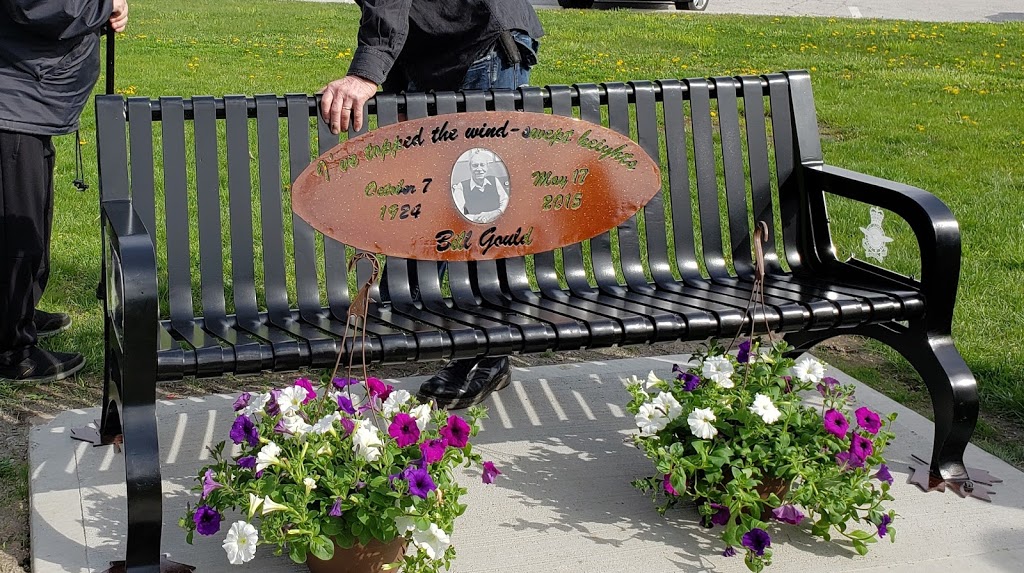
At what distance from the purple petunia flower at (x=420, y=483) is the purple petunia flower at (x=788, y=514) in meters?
0.93

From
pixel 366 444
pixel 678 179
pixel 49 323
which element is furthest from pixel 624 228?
pixel 49 323

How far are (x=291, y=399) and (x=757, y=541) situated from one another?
1.10m

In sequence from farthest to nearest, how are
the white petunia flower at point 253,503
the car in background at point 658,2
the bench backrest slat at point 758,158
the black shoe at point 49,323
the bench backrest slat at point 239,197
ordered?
the car in background at point 658,2
the black shoe at point 49,323
the bench backrest slat at point 758,158
the bench backrest slat at point 239,197
the white petunia flower at point 253,503

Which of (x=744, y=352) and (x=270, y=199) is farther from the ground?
(x=270, y=199)

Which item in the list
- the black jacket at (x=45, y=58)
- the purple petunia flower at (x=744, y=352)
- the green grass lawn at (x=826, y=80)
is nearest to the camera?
the purple petunia flower at (x=744, y=352)

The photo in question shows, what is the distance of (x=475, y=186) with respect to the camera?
3176mm

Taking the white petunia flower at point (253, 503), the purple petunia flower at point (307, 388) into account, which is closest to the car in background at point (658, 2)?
the purple petunia flower at point (307, 388)

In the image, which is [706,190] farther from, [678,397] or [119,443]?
[119,443]

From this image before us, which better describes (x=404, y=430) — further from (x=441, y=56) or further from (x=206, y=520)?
(x=441, y=56)

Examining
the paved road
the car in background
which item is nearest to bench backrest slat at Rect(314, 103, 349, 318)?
the car in background

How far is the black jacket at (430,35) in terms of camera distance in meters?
3.07

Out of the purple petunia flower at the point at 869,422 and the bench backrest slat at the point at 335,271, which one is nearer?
the purple petunia flower at the point at 869,422

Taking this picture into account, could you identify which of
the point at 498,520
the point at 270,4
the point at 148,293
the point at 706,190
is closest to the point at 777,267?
the point at 706,190

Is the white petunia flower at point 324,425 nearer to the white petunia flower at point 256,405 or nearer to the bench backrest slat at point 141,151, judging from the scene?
the white petunia flower at point 256,405
